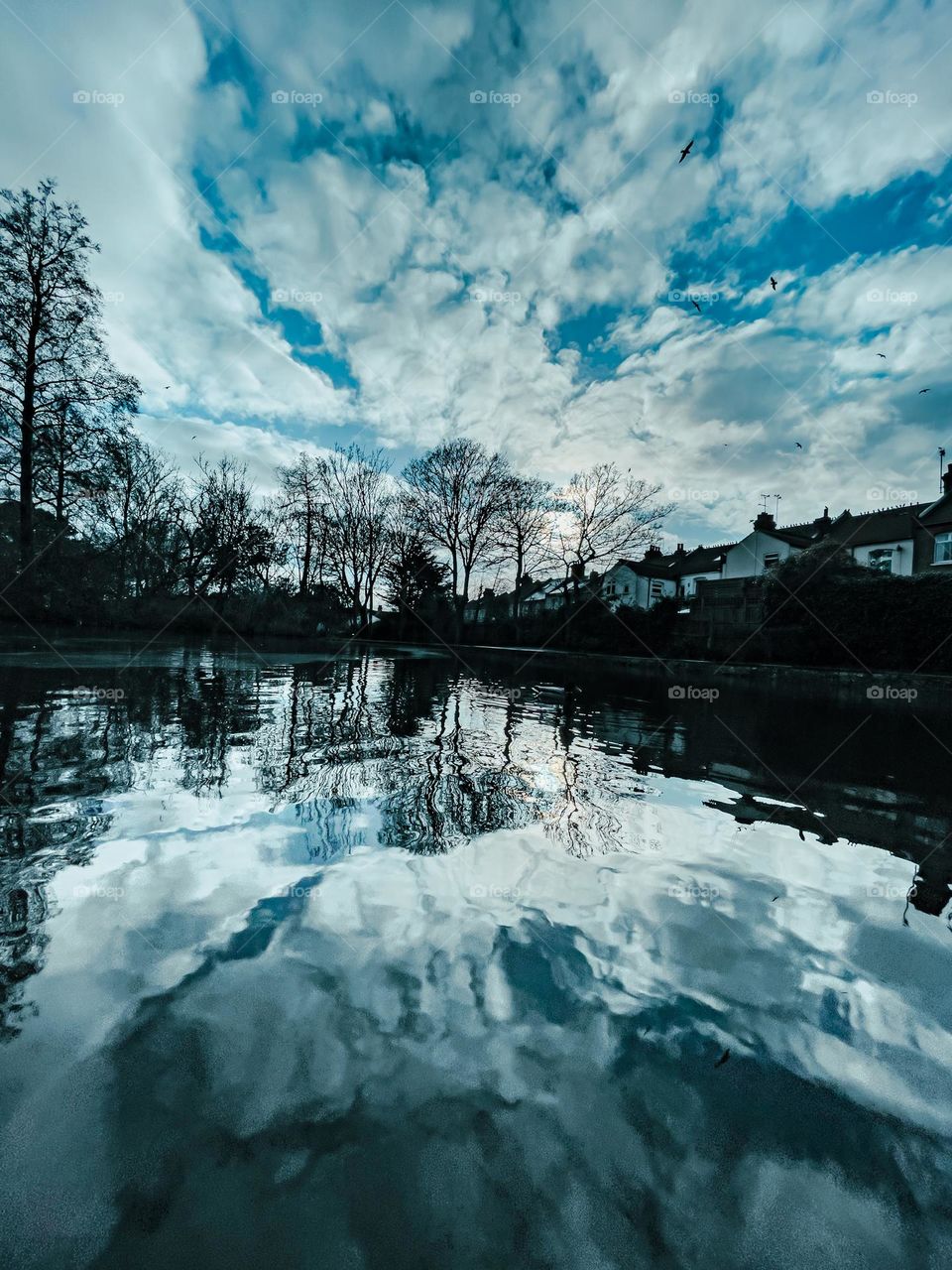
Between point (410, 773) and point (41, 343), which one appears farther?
point (41, 343)

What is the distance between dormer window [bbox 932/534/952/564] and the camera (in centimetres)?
3014

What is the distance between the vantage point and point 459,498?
117 ft

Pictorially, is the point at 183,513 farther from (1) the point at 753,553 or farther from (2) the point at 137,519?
(1) the point at 753,553

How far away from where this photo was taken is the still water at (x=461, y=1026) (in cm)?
129

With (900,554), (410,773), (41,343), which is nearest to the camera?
(410,773)

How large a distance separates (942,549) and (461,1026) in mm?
39730

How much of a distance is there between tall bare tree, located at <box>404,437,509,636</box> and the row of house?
5866 millimetres

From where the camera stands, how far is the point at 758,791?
503 centimetres

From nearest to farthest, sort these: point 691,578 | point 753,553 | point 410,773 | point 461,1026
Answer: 1. point 461,1026
2. point 410,773
3. point 753,553
4. point 691,578

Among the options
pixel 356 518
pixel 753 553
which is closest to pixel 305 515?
pixel 356 518

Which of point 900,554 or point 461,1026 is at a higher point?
point 900,554

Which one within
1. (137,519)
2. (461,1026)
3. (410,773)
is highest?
(137,519)

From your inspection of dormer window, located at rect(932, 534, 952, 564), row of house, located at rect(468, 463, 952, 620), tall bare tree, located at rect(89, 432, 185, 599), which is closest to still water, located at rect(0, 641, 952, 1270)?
tall bare tree, located at rect(89, 432, 185, 599)

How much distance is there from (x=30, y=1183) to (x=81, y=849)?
2.14m
